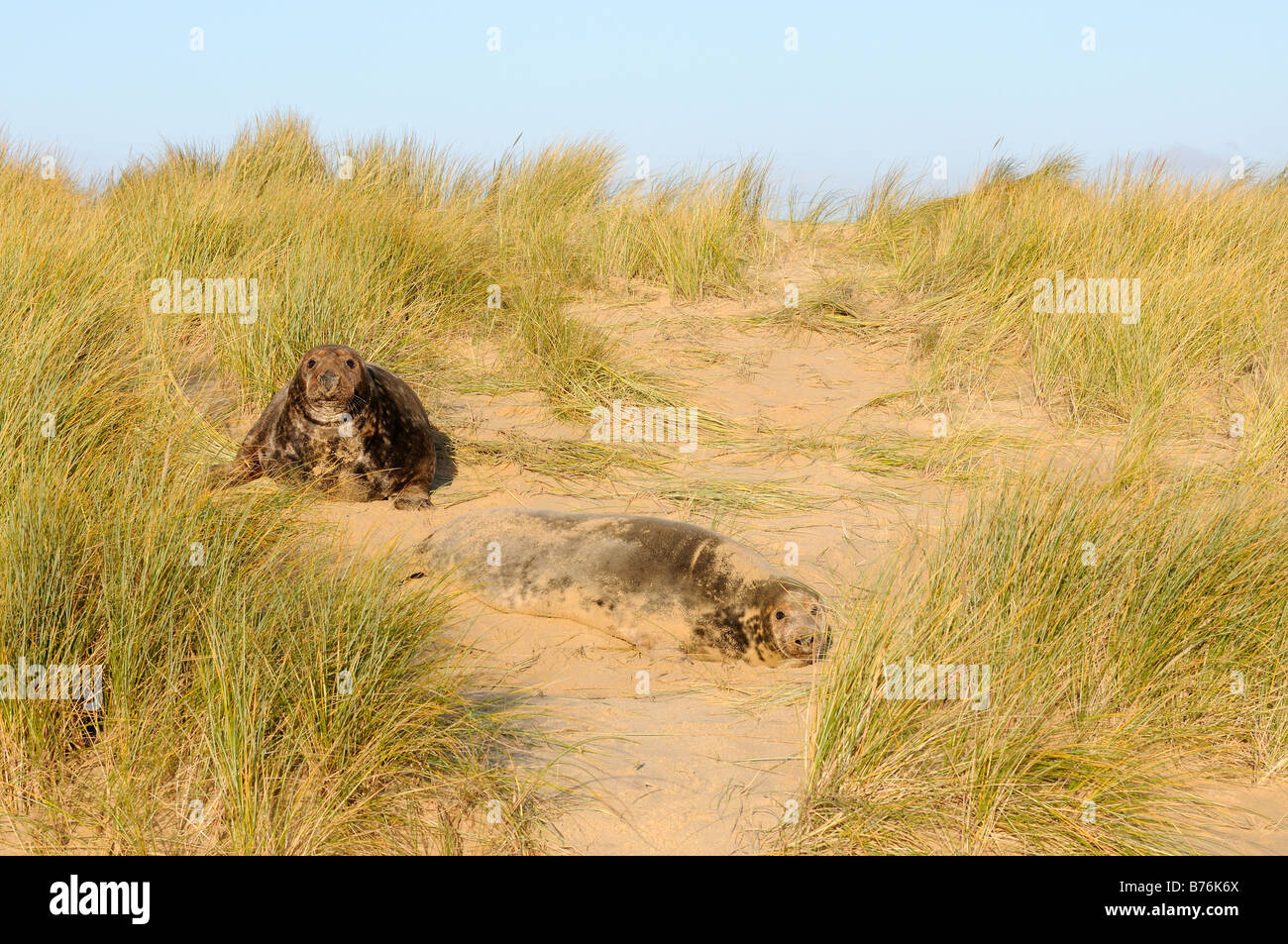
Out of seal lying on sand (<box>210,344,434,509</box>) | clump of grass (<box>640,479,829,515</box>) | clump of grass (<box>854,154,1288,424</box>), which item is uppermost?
clump of grass (<box>854,154,1288,424</box>)

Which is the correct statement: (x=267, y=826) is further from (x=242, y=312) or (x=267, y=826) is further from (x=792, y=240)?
(x=792, y=240)

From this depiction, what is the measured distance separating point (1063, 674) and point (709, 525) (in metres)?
2.39

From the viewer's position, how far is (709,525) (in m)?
5.72

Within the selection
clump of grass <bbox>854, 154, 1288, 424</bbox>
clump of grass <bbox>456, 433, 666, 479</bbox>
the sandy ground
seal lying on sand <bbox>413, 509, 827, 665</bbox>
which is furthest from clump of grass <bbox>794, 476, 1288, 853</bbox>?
clump of grass <bbox>456, 433, 666, 479</bbox>

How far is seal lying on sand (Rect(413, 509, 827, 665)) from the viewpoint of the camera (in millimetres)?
4496

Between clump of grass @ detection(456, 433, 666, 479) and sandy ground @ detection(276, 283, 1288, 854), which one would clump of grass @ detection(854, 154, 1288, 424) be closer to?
sandy ground @ detection(276, 283, 1288, 854)

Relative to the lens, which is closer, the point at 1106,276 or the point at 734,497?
the point at 734,497

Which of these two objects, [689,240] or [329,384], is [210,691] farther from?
[689,240]

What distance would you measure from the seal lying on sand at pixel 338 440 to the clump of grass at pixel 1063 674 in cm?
265

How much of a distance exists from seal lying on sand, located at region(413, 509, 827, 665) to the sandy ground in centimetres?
10

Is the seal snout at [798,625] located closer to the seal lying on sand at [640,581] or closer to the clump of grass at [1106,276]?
the seal lying on sand at [640,581]

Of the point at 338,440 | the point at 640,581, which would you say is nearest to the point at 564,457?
the point at 338,440

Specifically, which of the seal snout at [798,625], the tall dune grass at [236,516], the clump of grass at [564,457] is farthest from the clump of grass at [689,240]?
the seal snout at [798,625]

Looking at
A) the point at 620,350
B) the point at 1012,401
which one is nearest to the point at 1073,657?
the point at 1012,401
